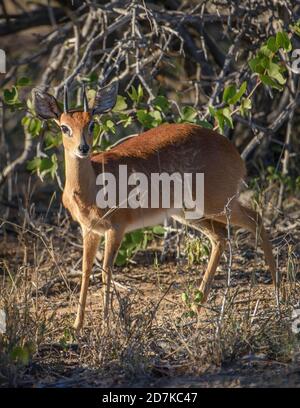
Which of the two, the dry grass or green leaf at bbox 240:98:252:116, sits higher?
green leaf at bbox 240:98:252:116

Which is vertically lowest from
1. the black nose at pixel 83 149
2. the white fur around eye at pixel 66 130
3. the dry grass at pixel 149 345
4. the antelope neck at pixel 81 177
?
the dry grass at pixel 149 345

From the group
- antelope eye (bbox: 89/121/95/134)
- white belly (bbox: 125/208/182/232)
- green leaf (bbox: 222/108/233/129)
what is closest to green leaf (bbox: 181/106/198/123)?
green leaf (bbox: 222/108/233/129)

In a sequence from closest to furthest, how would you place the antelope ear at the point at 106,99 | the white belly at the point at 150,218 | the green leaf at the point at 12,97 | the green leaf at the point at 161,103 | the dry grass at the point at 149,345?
the dry grass at the point at 149,345 < the antelope ear at the point at 106,99 < the white belly at the point at 150,218 < the green leaf at the point at 12,97 < the green leaf at the point at 161,103

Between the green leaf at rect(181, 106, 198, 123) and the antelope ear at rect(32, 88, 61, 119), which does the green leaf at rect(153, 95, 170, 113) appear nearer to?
the green leaf at rect(181, 106, 198, 123)

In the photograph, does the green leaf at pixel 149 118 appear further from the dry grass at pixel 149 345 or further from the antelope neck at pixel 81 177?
the dry grass at pixel 149 345

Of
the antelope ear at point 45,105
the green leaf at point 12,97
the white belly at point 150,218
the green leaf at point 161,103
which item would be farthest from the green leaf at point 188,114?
the green leaf at point 12,97

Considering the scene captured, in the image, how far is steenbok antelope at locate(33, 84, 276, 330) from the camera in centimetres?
678

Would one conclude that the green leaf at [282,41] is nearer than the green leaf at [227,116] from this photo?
Yes

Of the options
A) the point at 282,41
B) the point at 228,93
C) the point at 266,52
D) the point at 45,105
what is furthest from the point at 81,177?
the point at 282,41

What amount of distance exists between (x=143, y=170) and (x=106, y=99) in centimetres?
62

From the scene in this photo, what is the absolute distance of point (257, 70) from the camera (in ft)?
22.7

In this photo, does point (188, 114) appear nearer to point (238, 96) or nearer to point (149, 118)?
point (149, 118)

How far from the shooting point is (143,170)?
7145 mm

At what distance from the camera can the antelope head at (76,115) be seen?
21.9ft
